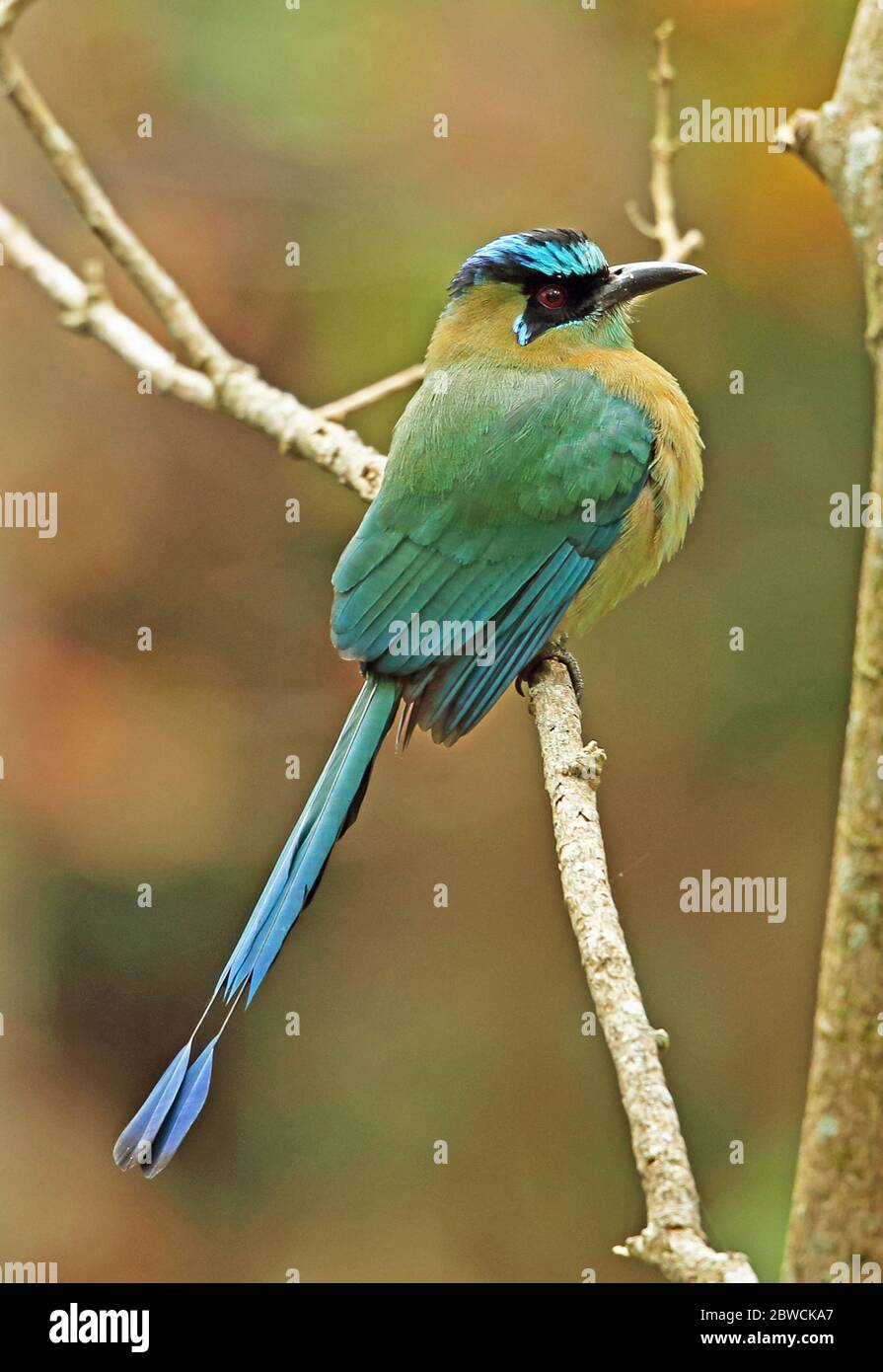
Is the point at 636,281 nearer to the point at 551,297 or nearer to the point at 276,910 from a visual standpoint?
the point at 551,297

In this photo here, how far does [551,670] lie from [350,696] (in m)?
1.80

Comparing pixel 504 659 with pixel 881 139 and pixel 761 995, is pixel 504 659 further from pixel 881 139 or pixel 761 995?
pixel 761 995

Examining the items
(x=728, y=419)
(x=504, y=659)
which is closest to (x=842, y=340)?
(x=728, y=419)

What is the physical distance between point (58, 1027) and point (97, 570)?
4.68 feet

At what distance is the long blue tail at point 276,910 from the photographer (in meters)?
2.44

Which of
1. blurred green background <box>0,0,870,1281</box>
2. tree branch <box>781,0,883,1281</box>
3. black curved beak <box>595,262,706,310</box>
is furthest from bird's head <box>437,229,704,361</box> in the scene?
blurred green background <box>0,0,870,1281</box>

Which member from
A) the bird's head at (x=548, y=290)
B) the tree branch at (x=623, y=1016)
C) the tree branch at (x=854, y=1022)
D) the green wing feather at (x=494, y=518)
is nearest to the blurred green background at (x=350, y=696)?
the bird's head at (x=548, y=290)

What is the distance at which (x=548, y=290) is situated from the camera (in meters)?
3.27

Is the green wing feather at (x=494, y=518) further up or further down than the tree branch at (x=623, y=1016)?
further up

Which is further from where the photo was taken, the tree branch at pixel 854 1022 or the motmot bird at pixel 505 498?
the motmot bird at pixel 505 498

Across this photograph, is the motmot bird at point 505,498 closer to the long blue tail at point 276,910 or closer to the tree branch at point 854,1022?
the long blue tail at point 276,910

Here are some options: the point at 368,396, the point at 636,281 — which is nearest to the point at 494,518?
the point at 368,396

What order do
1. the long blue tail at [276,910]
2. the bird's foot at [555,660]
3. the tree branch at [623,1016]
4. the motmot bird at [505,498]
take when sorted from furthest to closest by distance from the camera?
1. the bird's foot at [555,660]
2. the motmot bird at [505,498]
3. the long blue tail at [276,910]
4. the tree branch at [623,1016]

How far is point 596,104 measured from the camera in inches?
189
